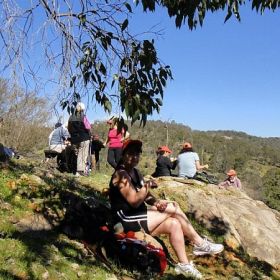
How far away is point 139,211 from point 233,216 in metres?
3.36

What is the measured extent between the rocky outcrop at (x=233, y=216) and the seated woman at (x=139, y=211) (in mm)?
2014

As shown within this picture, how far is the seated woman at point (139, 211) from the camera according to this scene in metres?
5.04

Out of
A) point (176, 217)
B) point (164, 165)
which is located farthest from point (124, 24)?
point (164, 165)

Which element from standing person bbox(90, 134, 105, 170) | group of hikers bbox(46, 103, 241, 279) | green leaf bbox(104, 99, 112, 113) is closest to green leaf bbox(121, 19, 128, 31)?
green leaf bbox(104, 99, 112, 113)

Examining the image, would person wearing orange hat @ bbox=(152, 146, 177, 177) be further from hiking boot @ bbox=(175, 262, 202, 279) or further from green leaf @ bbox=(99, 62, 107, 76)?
green leaf @ bbox=(99, 62, 107, 76)

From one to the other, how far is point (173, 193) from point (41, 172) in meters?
2.39

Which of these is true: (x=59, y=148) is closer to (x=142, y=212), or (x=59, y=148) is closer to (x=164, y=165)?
(x=164, y=165)

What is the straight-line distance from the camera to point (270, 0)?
327 centimetres

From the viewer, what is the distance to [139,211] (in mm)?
5148

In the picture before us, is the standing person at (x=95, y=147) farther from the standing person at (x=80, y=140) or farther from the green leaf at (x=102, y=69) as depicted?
the green leaf at (x=102, y=69)

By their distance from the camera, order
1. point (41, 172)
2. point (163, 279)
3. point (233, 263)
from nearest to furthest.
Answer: point (163, 279) < point (233, 263) < point (41, 172)

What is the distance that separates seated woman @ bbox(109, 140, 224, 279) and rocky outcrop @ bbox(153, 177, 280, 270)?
6.61 ft

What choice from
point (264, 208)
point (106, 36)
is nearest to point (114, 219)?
point (106, 36)

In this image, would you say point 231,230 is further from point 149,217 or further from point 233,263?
point 149,217
